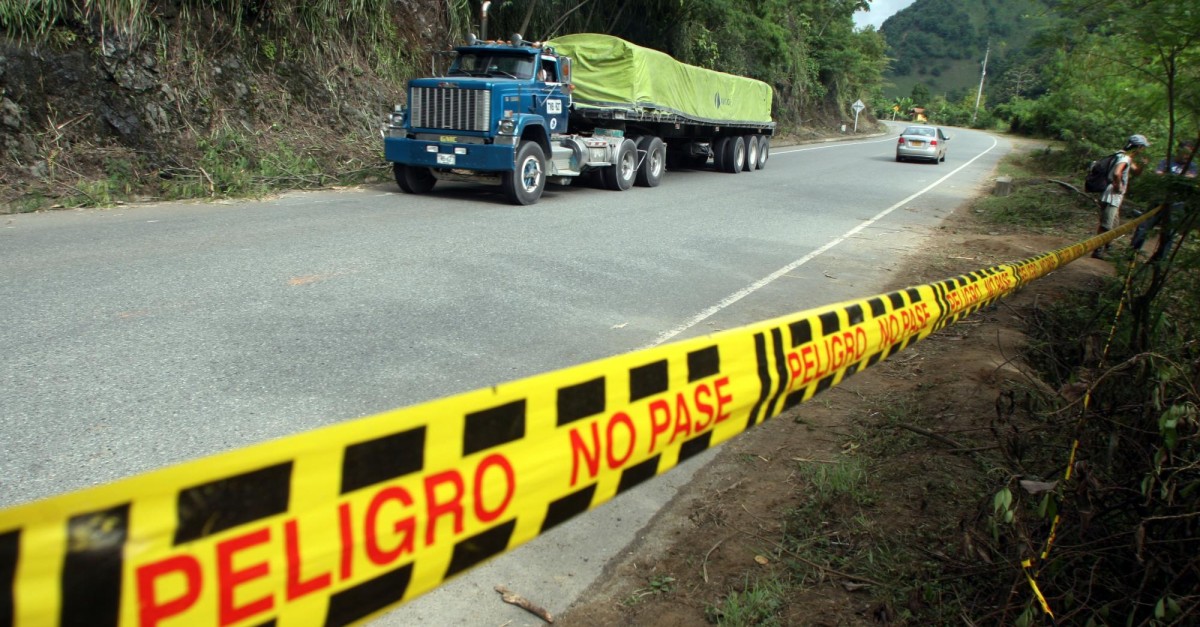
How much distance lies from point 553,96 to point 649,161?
364 centimetres

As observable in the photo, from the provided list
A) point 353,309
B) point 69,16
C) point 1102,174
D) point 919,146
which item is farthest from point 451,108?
point 919,146

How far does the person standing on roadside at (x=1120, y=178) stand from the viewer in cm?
922

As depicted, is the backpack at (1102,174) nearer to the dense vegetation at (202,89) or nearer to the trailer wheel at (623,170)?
the trailer wheel at (623,170)

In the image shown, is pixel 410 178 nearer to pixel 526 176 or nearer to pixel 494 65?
pixel 526 176

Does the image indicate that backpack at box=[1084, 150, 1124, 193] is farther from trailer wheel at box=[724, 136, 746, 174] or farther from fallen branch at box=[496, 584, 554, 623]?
trailer wheel at box=[724, 136, 746, 174]

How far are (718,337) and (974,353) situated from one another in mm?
4075

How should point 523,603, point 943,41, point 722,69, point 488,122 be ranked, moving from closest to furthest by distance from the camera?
point 523,603
point 488,122
point 722,69
point 943,41

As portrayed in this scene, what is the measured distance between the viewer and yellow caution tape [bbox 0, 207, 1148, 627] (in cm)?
108

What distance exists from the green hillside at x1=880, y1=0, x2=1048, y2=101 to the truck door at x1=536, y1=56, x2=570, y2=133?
505 feet

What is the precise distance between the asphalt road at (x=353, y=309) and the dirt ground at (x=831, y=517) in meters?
0.24

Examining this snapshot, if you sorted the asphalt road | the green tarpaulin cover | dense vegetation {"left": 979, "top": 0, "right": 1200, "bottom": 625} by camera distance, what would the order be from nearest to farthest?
dense vegetation {"left": 979, "top": 0, "right": 1200, "bottom": 625}
the asphalt road
the green tarpaulin cover

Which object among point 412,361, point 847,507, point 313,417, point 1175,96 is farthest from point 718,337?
point 1175,96

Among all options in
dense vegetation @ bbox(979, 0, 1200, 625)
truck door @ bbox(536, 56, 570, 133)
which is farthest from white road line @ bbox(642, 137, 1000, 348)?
truck door @ bbox(536, 56, 570, 133)

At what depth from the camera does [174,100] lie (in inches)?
550
